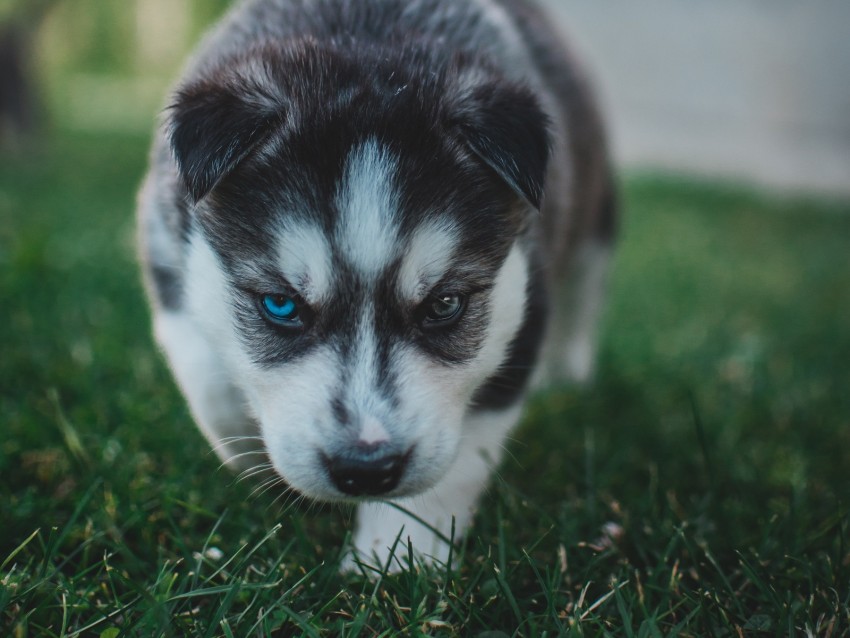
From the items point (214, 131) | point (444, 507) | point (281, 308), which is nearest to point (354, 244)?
point (281, 308)

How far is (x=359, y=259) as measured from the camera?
236 cm

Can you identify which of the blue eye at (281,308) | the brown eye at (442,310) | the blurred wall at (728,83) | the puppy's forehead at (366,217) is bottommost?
the blurred wall at (728,83)

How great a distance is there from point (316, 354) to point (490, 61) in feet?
4.62

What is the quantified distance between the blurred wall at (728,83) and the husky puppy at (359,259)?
1007 cm

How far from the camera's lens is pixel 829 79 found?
42.1 ft

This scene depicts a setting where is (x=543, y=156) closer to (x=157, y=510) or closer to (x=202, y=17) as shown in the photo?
(x=157, y=510)

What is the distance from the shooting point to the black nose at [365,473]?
221 centimetres

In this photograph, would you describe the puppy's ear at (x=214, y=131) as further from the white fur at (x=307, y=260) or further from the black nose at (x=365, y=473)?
the black nose at (x=365, y=473)

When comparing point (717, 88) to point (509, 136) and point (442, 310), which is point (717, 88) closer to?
point (509, 136)

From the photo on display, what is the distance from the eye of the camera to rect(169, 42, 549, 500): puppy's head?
2.33 meters

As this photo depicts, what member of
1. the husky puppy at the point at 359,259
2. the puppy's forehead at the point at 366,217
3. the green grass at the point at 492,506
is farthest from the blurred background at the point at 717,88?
the puppy's forehead at the point at 366,217

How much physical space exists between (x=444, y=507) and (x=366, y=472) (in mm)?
689

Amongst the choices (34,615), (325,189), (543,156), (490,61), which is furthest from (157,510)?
(490,61)

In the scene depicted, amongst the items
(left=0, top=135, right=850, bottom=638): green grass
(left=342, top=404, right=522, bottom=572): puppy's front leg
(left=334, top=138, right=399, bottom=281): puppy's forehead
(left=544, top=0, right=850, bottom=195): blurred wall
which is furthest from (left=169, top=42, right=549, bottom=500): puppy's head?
(left=544, top=0, right=850, bottom=195): blurred wall
